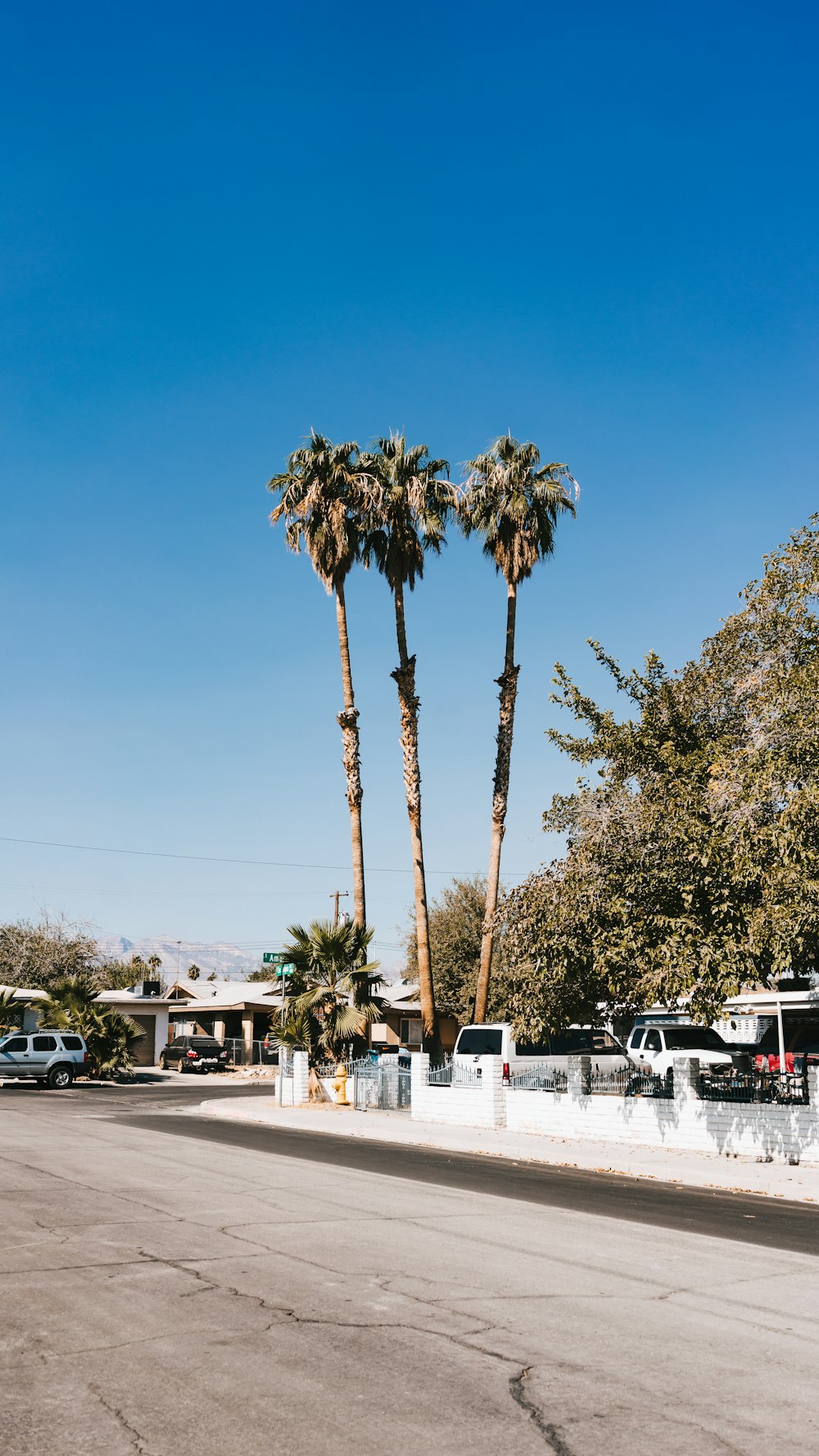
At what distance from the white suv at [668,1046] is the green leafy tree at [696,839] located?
7.62 metres

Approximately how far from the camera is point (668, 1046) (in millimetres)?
28875

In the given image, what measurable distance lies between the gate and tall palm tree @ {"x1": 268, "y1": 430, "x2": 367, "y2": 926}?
284 inches

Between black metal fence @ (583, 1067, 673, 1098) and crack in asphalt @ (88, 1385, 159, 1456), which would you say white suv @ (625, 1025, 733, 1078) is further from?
crack in asphalt @ (88, 1385, 159, 1456)

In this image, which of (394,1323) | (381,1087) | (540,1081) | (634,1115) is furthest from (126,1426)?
(381,1087)

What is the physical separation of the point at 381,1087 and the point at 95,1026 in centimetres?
1519

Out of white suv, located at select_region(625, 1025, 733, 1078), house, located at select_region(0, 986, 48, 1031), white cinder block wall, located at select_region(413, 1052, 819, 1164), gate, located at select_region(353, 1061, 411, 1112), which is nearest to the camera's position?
white cinder block wall, located at select_region(413, 1052, 819, 1164)

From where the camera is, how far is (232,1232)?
10625mm

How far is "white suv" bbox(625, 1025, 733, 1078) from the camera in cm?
2848

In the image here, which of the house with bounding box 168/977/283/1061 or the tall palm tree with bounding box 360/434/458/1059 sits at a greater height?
the tall palm tree with bounding box 360/434/458/1059

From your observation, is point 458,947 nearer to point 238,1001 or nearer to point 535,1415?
point 238,1001

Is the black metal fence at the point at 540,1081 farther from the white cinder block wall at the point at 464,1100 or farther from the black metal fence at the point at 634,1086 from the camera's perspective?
the black metal fence at the point at 634,1086

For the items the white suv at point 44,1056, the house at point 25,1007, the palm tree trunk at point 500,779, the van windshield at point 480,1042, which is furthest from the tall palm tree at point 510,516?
the house at point 25,1007

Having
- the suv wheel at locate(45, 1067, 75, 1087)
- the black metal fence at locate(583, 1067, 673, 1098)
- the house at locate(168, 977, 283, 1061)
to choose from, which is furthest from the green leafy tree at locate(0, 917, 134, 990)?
the black metal fence at locate(583, 1067, 673, 1098)

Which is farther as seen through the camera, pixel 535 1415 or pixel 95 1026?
pixel 95 1026
